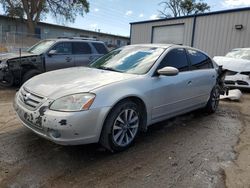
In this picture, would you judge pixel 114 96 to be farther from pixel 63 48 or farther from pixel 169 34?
pixel 169 34

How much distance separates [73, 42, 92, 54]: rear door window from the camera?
27.6 ft

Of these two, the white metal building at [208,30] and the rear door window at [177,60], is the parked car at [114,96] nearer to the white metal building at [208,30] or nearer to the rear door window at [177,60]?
the rear door window at [177,60]

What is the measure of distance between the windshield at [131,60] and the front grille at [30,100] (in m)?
1.34

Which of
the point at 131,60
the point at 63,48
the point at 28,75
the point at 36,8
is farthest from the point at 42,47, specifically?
the point at 36,8

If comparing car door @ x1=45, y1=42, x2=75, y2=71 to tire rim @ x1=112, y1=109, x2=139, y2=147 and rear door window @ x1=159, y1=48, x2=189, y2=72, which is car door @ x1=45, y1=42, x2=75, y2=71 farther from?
tire rim @ x1=112, y1=109, x2=139, y2=147

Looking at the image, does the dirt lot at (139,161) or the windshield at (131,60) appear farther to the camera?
the windshield at (131,60)

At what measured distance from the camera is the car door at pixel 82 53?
8.38 metres

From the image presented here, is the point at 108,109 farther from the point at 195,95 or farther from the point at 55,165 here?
the point at 195,95

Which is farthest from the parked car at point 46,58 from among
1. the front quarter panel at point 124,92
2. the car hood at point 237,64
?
the front quarter panel at point 124,92

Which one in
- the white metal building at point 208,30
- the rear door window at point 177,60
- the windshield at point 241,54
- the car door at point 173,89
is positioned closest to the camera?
the car door at point 173,89

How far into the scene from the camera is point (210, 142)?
155 inches

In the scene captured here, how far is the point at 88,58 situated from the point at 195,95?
4889mm

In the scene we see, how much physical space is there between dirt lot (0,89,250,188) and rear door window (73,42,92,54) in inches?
174

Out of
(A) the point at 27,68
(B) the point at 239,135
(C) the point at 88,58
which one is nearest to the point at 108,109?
(B) the point at 239,135
